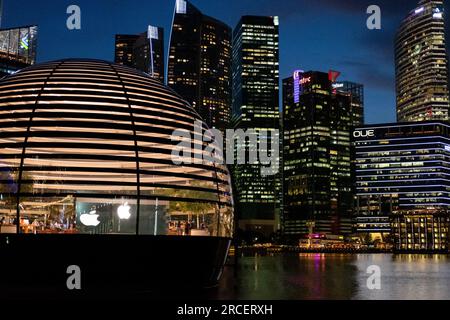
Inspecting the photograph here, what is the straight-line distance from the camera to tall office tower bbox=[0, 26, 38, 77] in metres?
140

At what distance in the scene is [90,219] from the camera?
2200 cm

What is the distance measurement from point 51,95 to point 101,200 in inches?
201

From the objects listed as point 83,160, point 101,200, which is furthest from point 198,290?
point 83,160

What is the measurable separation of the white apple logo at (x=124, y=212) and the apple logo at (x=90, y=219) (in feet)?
2.81

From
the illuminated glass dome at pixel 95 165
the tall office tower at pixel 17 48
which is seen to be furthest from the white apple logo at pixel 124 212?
the tall office tower at pixel 17 48

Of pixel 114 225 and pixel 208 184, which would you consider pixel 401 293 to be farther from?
pixel 114 225

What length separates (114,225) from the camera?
72.4 feet

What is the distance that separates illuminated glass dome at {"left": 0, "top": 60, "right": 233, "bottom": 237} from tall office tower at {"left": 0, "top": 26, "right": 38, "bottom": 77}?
121 meters

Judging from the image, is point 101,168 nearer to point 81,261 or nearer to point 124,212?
point 124,212

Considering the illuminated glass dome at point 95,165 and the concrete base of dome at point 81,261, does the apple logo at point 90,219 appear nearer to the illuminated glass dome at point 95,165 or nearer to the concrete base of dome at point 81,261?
the illuminated glass dome at point 95,165

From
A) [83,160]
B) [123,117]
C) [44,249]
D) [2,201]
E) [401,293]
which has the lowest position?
[401,293]

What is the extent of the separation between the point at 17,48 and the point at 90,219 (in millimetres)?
148544
